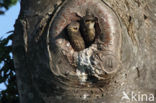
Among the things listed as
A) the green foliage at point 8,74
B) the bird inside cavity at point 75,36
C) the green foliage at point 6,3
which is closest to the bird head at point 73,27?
the bird inside cavity at point 75,36

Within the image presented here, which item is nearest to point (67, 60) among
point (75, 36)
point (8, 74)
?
point (75, 36)

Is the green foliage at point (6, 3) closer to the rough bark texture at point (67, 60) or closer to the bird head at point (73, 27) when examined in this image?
the rough bark texture at point (67, 60)

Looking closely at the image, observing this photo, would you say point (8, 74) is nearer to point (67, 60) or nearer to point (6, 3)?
point (67, 60)

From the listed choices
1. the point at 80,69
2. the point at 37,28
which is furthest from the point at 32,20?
the point at 80,69

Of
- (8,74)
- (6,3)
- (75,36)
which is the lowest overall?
(8,74)

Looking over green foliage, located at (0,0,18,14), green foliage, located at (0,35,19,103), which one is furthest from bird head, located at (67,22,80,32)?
green foliage, located at (0,0,18,14)

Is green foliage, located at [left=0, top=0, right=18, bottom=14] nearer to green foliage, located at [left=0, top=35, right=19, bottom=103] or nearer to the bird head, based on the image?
green foliage, located at [left=0, top=35, right=19, bottom=103]
